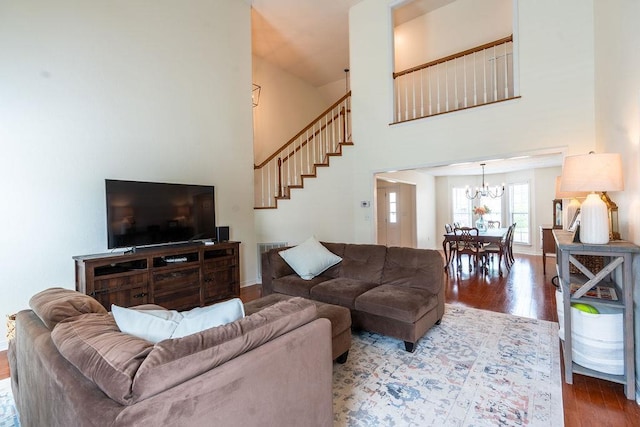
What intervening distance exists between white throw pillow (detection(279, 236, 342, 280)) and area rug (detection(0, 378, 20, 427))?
7.97 feet

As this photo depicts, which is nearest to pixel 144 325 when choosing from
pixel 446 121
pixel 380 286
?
pixel 380 286

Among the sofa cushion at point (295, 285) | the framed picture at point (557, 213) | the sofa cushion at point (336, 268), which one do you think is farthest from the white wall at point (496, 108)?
the framed picture at point (557, 213)

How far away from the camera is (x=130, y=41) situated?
3730mm

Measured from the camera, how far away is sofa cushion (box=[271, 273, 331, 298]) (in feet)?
10.7

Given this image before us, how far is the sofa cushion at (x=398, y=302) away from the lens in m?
2.59

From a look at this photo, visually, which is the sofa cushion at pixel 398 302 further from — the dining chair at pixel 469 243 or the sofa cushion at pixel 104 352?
the dining chair at pixel 469 243

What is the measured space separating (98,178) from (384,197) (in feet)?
22.2

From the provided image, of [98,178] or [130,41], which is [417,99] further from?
[98,178]

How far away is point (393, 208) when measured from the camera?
840 cm

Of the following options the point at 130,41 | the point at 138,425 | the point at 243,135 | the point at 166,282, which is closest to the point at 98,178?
the point at 166,282

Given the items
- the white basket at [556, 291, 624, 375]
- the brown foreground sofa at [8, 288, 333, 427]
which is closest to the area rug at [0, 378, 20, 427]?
the brown foreground sofa at [8, 288, 333, 427]

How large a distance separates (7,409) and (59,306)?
1261 millimetres

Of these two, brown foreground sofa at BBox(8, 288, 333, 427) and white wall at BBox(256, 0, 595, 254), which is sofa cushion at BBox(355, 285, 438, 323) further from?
white wall at BBox(256, 0, 595, 254)

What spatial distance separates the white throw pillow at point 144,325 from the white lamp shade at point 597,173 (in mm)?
2785
